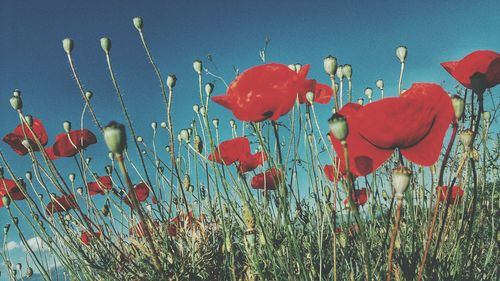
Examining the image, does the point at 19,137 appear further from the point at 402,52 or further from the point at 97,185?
the point at 402,52

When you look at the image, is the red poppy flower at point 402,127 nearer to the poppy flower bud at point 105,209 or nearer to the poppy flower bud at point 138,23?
the poppy flower bud at point 138,23

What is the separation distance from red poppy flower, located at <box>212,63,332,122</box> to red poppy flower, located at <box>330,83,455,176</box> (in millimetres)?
199

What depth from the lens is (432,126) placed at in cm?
92

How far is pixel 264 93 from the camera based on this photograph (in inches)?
46.1

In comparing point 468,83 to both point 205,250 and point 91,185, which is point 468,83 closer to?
point 205,250

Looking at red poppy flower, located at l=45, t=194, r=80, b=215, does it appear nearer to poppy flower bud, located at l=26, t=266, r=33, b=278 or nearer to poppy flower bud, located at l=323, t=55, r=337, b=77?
poppy flower bud, located at l=26, t=266, r=33, b=278

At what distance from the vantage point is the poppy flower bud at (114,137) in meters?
0.61

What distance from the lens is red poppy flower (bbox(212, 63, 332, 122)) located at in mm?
1117

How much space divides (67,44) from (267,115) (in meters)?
0.75

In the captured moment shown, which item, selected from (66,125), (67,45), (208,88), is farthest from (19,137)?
(208,88)

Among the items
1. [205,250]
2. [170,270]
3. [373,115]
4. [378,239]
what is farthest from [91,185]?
[373,115]

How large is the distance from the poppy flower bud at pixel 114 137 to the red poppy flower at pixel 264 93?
55cm

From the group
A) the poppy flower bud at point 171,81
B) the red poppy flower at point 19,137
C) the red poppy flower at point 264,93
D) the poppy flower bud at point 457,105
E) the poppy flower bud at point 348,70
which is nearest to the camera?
the poppy flower bud at point 457,105

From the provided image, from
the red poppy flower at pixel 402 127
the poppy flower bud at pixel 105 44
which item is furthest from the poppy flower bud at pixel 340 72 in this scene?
the poppy flower bud at pixel 105 44
